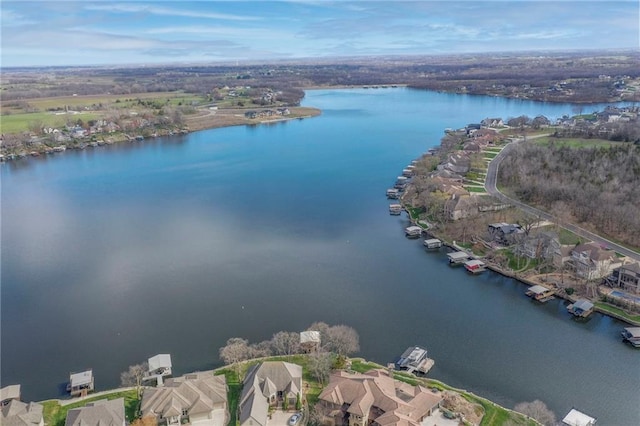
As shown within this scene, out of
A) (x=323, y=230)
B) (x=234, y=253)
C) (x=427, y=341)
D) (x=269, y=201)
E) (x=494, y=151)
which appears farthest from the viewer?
(x=494, y=151)

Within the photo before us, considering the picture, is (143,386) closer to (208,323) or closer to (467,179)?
(208,323)

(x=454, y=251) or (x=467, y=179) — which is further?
(x=467, y=179)

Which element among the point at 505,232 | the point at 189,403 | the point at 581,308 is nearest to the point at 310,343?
the point at 189,403

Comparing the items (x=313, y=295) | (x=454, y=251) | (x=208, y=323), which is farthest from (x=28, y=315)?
(x=454, y=251)

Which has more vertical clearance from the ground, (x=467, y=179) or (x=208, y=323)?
(x=467, y=179)

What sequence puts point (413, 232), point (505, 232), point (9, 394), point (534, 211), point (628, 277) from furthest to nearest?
1. point (534, 211)
2. point (413, 232)
3. point (505, 232)
4. point (628, 277)
5. point (9, 394)

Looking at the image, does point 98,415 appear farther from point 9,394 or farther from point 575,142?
point 575,142
